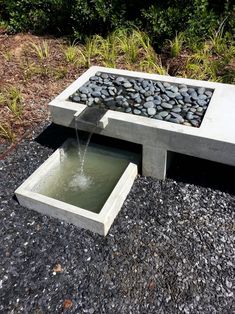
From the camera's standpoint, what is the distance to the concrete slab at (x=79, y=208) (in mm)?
2613

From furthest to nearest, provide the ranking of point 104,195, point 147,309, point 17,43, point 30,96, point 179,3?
point 17,43, point 179,3, point 30,96, point 104,195, point 147,309

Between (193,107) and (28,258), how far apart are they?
1.94m

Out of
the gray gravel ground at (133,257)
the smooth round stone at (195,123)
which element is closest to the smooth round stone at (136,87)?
the smooth round stone at (195,123)

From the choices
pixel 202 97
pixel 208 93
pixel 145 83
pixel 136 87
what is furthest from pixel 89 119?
pixel 208 93

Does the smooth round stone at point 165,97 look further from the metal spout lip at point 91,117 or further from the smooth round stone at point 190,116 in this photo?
the metal spout lip at point 91,117

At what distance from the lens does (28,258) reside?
8.27 ft

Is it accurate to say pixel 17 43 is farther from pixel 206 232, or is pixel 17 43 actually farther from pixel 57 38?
pixel 206 232

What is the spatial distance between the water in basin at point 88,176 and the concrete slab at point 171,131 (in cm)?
30

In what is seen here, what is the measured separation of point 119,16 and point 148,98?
247 cm

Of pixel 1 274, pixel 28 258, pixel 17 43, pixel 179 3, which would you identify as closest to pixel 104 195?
pixel 28 258

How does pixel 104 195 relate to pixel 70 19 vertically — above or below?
below

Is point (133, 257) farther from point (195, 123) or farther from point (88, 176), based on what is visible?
point (195, 123)

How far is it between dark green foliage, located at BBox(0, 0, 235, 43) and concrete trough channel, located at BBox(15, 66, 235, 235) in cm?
172

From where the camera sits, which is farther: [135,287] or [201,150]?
[201,150]
